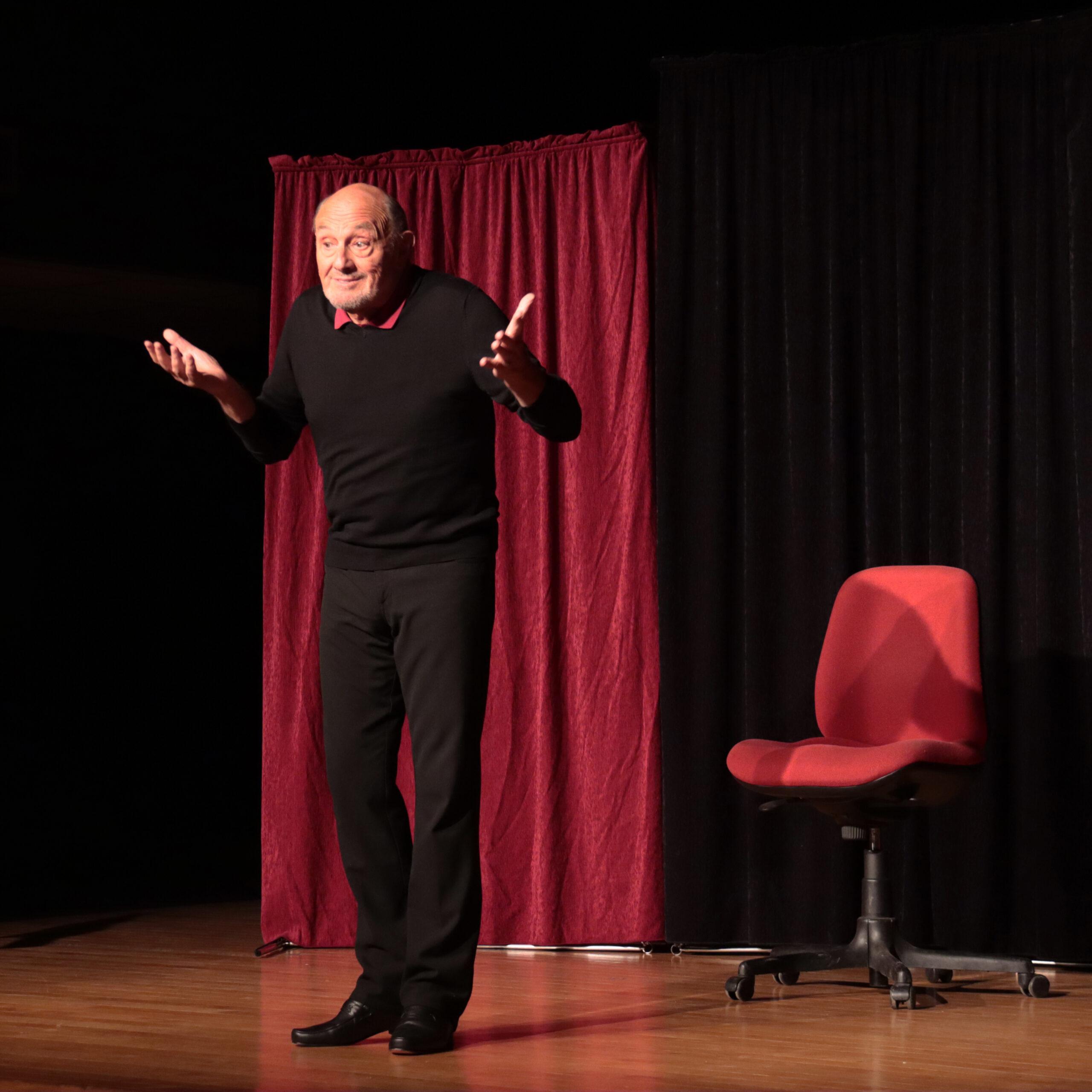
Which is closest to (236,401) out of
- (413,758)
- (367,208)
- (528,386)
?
(367,208)

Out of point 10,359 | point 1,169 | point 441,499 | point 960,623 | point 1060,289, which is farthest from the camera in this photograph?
point 10,359

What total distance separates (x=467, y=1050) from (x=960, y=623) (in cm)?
161

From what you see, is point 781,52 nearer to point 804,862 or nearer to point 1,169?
point 804,862

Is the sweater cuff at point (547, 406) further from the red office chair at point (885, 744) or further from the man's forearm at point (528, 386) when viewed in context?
the red office chair at point (885, 744)

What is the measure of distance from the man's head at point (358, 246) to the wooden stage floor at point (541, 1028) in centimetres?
135

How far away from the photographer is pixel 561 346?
461cm

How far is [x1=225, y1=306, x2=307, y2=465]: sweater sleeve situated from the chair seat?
131 cm

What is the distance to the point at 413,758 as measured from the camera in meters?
2.91

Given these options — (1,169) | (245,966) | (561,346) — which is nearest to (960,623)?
(561,346)

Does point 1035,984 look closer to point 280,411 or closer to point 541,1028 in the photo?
point 541,1028

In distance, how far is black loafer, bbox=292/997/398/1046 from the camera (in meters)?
2.94

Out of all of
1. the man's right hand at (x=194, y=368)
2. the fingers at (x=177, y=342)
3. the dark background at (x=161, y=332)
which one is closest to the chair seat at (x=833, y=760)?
the man's right hand at (x=194, y=368)

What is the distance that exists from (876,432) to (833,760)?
107 cm

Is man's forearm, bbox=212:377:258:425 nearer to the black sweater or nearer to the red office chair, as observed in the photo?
the black sweater
